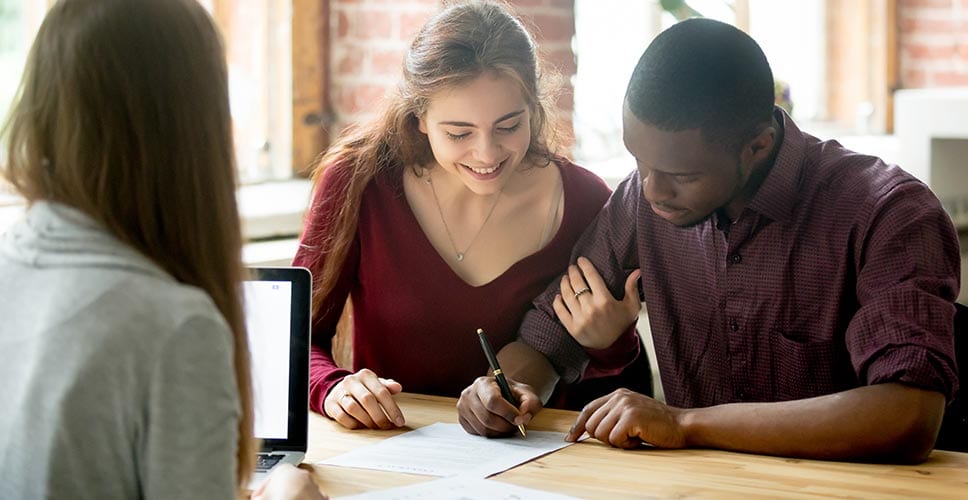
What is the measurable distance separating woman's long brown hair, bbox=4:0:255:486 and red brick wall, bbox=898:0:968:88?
3.58 m

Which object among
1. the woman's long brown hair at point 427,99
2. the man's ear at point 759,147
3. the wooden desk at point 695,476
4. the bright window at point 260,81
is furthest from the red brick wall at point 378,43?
the wooden desk at point 695,476

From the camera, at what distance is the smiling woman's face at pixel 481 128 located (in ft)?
6.55

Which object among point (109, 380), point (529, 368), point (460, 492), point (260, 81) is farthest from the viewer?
point (260, 81)

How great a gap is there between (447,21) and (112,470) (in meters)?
1.32

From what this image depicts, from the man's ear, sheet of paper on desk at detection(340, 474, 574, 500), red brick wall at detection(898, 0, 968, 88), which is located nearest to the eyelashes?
the man's ear

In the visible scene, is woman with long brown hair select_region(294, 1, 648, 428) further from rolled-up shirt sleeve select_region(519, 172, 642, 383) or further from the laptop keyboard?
the laptop keyboard

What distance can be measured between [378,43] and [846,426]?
5.80 ft

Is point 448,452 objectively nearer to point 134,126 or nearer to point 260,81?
point 134,126

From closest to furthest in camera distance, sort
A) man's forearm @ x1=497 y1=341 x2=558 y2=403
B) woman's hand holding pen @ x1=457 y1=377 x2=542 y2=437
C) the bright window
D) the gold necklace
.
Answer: woman's hand holding pen @ x1=457 y1=377 x2=542 y2=437
man's forearm @ x1=497 y1=341 x2=558 y2=403
the gold necklace
the bright window

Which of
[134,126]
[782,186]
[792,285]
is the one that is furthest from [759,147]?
[134,126]

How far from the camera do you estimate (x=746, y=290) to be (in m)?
1.86

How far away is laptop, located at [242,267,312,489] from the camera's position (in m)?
1.60

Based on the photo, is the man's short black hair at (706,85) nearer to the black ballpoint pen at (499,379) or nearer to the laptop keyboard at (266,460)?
the black ballpoint pen at (499,379)

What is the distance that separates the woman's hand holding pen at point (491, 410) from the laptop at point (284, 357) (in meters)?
0.24
